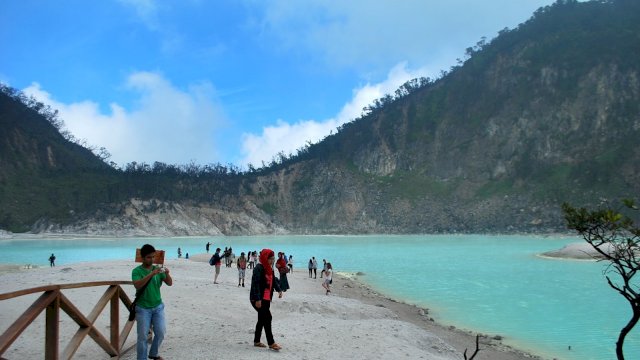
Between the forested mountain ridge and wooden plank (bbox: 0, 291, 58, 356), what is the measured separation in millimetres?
117150

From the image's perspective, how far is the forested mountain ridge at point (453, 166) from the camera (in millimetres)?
123938

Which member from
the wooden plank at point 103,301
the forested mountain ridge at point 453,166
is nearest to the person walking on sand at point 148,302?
the wooden plank at point 103,301

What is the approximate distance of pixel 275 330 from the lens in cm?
1214

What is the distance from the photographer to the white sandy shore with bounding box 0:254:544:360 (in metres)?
9.35

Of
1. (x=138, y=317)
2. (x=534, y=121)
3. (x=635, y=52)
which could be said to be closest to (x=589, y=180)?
(x=534, y=121)

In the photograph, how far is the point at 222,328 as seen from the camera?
11.9 meters

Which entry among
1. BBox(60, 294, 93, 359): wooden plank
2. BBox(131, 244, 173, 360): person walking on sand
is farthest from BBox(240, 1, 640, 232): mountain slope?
BBox(60, 294, 93, 359): wooden plank

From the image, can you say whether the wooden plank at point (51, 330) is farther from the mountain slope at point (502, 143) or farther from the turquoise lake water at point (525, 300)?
the mountain slope at point (502, 143)

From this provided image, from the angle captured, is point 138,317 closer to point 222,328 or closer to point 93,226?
point 222,328

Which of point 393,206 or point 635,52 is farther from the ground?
point 635,52

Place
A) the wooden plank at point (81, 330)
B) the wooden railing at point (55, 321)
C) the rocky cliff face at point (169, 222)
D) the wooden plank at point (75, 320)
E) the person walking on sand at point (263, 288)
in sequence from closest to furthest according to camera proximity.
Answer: the wooden railing at point (55, 321)
the wooden plank at point (75, 320)
the wooden plank at point (81, 330)
the person walking on sand at point (263, 288)
the rocky cliff face at point (169, 222)

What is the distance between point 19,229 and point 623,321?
127 metres

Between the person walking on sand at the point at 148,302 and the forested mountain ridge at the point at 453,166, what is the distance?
377 ft

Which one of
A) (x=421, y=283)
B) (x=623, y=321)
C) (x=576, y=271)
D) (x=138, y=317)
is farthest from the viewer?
(x=576, y=271)
